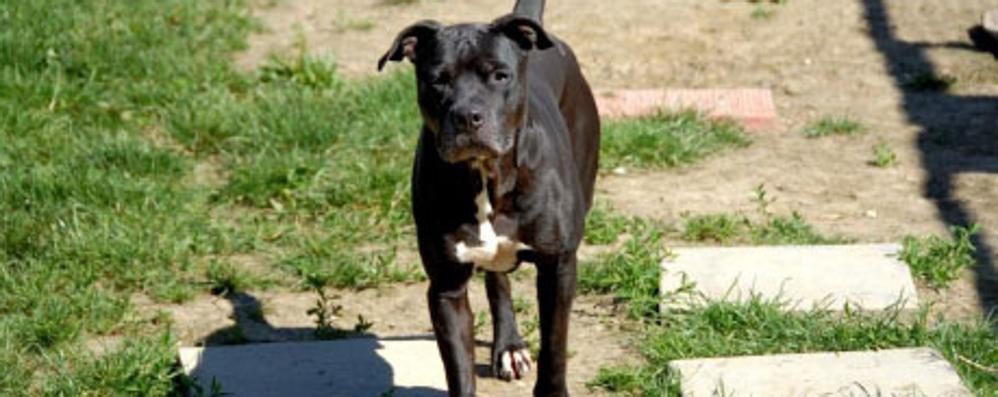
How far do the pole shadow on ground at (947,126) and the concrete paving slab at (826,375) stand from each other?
101cm

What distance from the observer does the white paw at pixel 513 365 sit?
18.7 ft

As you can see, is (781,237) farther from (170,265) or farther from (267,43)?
(267,43)

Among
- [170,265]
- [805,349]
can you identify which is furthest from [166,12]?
[805,349]

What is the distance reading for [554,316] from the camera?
5066 millimetres

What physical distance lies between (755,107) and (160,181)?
9.69 feet

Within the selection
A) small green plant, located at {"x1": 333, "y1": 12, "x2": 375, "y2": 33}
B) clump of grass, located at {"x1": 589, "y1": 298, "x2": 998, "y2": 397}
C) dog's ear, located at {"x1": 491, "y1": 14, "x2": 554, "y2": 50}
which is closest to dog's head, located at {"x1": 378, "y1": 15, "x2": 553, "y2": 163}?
dog's ear, located at {"x1": 491, "y1": 14, "x2": 554, "y2": 50}

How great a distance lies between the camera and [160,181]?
7.57 metres

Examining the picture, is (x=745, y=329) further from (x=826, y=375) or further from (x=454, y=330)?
(x=454, y=330)

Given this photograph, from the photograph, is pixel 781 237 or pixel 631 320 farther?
pixel 781 237

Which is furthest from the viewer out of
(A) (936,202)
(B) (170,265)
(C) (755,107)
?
(C) (755,107)

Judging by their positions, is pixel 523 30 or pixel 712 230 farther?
pixel 712 230

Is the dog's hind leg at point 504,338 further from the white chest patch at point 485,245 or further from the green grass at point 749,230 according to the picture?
the green grass at point 749,230

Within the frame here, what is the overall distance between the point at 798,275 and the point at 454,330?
174 centimetres

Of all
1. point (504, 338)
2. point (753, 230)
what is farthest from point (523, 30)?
point (753, 230)
